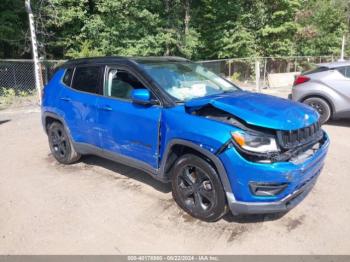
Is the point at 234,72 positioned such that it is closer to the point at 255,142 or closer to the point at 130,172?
the point at 130,172

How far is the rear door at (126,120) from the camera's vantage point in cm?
411

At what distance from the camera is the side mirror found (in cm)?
402

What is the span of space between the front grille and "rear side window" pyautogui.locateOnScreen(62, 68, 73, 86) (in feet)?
11.3

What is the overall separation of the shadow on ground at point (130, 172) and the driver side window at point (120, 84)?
130cm

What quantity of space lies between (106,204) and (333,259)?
103 inches

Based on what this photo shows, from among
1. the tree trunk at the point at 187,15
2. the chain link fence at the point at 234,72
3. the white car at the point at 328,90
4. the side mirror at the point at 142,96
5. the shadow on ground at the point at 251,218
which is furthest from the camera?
the tree trunk at the point at 187,15

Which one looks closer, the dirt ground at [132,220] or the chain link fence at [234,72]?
the dirt ground at [132,220]

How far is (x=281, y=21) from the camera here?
21562mm

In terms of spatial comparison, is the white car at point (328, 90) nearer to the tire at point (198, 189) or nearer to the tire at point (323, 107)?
the tire at point (323, 107)

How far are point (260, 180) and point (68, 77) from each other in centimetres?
357

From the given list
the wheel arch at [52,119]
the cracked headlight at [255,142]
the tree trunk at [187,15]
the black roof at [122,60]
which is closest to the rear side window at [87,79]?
the black roof at [122,60]

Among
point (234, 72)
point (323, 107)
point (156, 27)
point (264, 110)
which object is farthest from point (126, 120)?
point (156, 27)

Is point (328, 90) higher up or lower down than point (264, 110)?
lower down

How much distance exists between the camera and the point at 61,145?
576 cm
